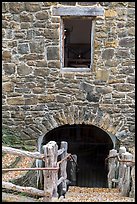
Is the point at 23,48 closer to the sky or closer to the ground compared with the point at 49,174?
closer to the sky

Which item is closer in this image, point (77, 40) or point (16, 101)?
point (16, 101)

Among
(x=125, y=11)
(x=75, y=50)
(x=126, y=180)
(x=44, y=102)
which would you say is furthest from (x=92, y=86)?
(x=75, y=50)

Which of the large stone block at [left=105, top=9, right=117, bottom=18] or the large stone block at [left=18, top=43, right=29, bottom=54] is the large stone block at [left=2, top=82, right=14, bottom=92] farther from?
the large stone block at [left=105, top=9, right=117, bottom=18]

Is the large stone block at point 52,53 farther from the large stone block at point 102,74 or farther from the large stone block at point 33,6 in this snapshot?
the large stone block at point 102,74

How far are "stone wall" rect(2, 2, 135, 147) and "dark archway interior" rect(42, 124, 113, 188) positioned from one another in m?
1.82

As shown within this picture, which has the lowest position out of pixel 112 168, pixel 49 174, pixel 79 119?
pixel 112 168

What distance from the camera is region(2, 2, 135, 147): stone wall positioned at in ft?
22.3

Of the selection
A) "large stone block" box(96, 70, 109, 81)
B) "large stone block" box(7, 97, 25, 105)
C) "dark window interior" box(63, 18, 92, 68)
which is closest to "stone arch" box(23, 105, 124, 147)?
"large stone block" box(7, 97, 25, 105)

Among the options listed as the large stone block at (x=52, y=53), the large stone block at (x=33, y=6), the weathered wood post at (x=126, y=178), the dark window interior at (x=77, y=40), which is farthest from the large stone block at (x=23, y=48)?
the dark window interior at (x=77, y=40)

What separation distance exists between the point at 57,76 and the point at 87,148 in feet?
12.6

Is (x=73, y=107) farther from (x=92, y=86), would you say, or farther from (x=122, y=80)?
(x=122, y=80)

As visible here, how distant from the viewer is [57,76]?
7.04m

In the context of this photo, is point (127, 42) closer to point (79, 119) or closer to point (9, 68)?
point (79, 119)

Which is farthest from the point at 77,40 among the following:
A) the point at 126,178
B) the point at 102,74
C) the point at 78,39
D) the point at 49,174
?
the point at 49,174
